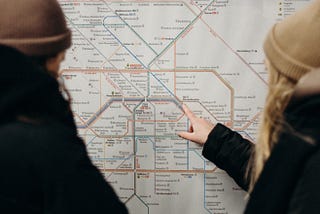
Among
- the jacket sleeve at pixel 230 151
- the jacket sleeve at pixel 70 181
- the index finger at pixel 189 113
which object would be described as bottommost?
the jacket sleeve at pixel 230 151

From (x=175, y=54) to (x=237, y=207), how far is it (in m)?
0.61

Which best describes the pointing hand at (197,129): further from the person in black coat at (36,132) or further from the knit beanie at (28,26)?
the knit beanie at (28,26)

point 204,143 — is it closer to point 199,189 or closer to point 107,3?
point 199,189

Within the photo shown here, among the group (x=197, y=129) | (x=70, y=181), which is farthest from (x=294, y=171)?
(x=197, y=129)

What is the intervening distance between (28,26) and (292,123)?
645 millimetres

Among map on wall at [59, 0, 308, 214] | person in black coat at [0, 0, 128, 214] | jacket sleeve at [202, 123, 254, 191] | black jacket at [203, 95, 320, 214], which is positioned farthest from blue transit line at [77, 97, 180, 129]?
black jacket at [203, 95, 320, 214]

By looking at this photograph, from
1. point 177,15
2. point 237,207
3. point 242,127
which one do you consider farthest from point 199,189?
point 177,15

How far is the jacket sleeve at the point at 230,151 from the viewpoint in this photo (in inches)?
55.1

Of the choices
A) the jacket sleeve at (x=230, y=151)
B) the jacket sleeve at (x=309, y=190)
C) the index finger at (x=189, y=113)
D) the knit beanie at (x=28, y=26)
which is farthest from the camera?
the index finger at (x=189, y=113)

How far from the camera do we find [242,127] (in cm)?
152

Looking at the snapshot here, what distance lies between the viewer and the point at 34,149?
2.95 ft

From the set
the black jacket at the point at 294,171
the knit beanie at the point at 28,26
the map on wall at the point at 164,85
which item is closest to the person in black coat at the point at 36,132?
the knit beanie at the point at 28,26

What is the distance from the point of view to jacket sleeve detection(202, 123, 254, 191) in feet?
4.59

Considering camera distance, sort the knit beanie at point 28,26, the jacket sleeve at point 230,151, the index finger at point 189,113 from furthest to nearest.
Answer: the index finger at point 189,113 → the jacket sleeve at point 230,151 → the knit beanie at point 28,26
